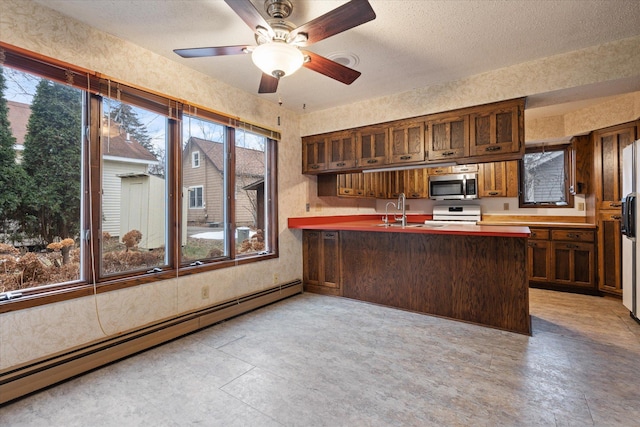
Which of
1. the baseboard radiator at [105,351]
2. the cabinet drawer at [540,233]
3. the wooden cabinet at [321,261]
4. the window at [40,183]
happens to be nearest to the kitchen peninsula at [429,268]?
the wooden cabinet at [321,261]

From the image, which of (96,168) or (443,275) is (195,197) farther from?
(443,275)

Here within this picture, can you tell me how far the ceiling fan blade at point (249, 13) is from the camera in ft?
4.83

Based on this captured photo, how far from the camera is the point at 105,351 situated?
7.19ft

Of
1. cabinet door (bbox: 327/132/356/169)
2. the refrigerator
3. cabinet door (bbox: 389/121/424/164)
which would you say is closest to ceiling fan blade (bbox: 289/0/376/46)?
cabinet door (bbox: 389/121/424/164)

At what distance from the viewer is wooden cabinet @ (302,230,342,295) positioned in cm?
389

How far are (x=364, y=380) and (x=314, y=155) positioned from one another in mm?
2834

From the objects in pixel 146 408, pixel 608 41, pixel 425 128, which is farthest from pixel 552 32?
pixel 146 408

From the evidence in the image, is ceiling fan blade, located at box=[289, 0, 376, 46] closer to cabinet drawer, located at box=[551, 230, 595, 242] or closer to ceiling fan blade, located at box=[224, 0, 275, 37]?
ceiling fan blade, located at box=[224, 0, 275, 37]

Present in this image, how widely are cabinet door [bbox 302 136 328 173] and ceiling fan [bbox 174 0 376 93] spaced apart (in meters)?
1.91

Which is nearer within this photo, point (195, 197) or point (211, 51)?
point (211, 51)

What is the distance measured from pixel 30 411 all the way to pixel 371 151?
3509 mm

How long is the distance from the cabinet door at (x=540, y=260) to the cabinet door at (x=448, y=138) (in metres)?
2.17

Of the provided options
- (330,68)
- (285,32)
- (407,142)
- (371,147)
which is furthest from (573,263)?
(285,32)

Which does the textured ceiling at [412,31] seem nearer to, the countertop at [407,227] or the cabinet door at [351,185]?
the countertop at [407,227]
